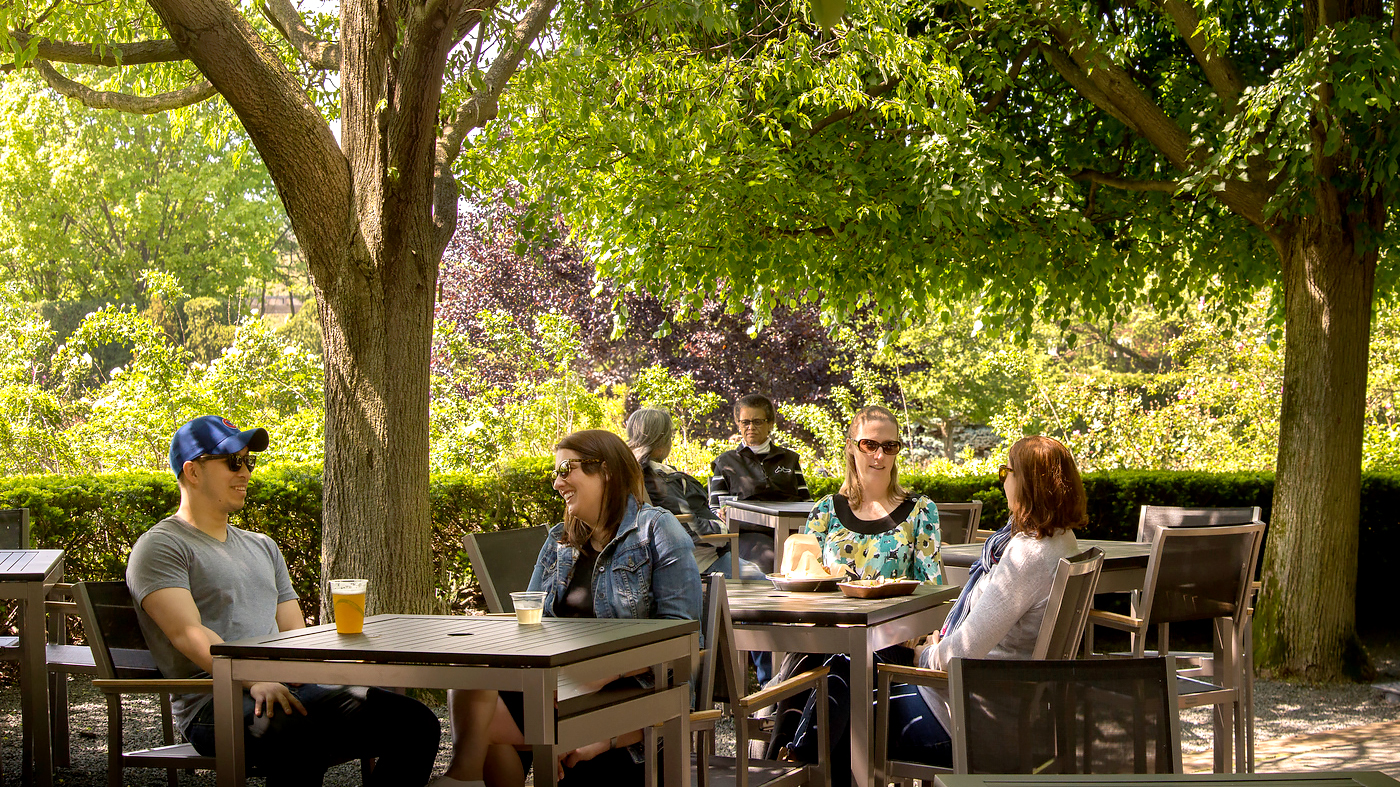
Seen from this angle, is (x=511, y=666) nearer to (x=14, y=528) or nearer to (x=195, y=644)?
(x=195, y=644)

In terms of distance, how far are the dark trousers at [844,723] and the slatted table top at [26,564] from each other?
2.86m

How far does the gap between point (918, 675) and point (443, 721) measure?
3.46 meters

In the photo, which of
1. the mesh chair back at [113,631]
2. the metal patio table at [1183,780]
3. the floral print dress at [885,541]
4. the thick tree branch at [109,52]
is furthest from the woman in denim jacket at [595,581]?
the thick tree branch at [109,52]

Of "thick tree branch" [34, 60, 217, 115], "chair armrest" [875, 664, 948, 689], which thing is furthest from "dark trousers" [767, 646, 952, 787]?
"thick tree branch" [34, 60, 217, 115]

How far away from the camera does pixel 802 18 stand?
7836 millimetres

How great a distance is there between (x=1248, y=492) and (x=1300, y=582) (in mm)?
2014

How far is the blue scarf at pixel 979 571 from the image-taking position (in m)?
3.77

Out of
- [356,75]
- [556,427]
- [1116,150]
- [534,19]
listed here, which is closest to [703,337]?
[556,427]

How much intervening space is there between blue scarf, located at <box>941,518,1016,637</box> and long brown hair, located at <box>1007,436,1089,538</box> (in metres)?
0.11

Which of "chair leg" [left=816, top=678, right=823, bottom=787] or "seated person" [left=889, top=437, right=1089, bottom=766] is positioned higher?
"seated person" [left=889, top=437, right=1089, bottom=766]

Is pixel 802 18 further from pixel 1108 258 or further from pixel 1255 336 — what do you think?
pixel 1255 336

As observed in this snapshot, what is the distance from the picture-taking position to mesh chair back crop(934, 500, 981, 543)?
6.58m

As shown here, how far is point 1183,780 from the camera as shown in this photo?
6.66 feet

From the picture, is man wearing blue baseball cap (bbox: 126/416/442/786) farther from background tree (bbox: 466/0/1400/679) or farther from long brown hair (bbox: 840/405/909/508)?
background tree (bbox: 466/0/1400/679)
